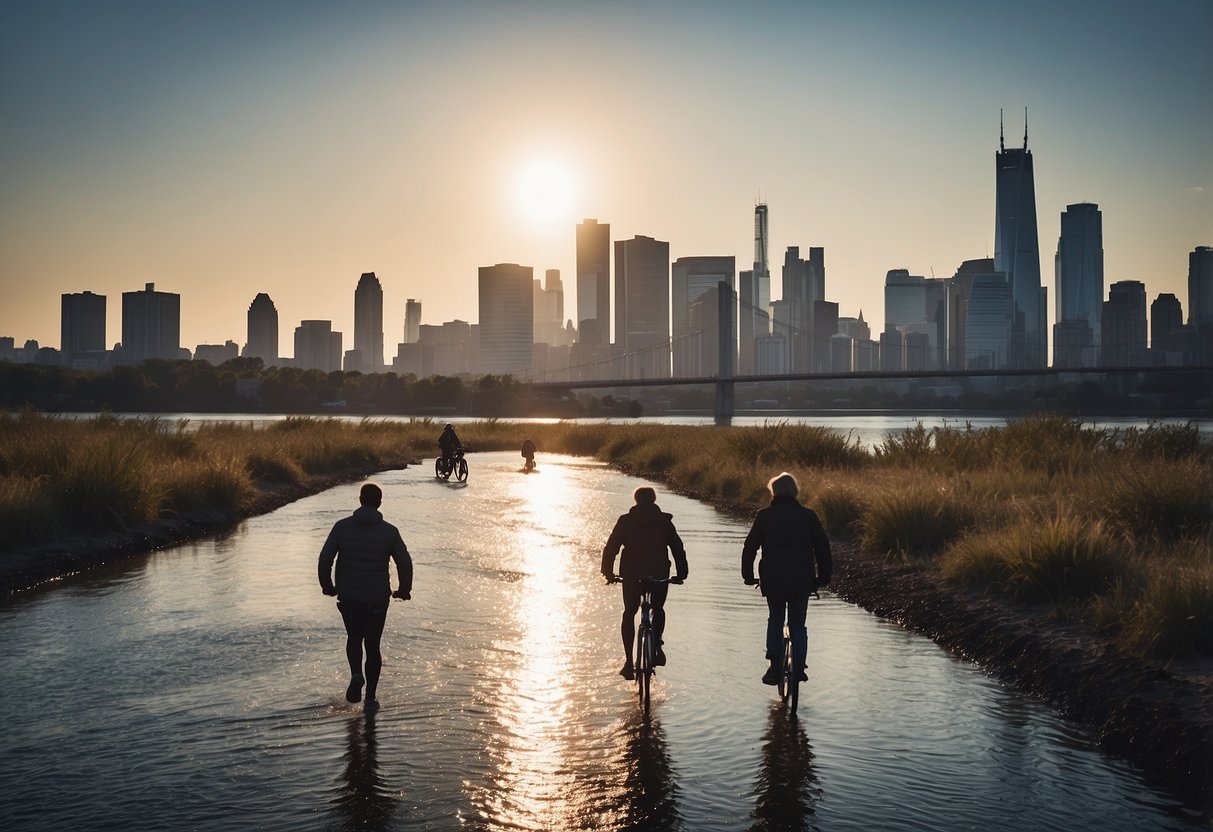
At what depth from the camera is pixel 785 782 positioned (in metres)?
7.73

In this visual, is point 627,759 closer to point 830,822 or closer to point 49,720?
point 830,822

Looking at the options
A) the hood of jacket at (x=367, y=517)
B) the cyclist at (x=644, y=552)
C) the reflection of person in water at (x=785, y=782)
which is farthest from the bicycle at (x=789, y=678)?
the hood of jacket at (x=367, y=517)

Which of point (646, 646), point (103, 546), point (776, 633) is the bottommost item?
point (103, 546)

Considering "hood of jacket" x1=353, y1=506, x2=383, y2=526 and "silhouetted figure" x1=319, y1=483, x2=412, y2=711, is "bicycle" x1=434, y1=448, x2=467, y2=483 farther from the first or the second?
"hood of jacket" x1=353, y1=506, x2=383, y2=526

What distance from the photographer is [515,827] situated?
675 centimetres

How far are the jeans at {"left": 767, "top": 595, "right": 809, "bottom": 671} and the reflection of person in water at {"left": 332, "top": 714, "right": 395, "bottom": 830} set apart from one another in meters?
3.68

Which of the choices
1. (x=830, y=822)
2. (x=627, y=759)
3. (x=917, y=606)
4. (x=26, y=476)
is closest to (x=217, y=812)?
(x=627, y=759)

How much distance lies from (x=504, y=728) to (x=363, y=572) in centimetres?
183

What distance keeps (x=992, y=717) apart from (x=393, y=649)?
6478 millimetres

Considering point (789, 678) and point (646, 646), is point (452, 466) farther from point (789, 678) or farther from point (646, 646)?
point (789, 678)

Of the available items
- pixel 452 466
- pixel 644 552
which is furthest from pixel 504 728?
pixel 452 466

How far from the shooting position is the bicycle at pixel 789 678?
9.65 metres

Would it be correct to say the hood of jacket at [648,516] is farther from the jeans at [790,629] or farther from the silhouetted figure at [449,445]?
the silhouetted figure at [449,445]

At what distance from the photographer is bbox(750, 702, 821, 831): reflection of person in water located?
7.00 m
